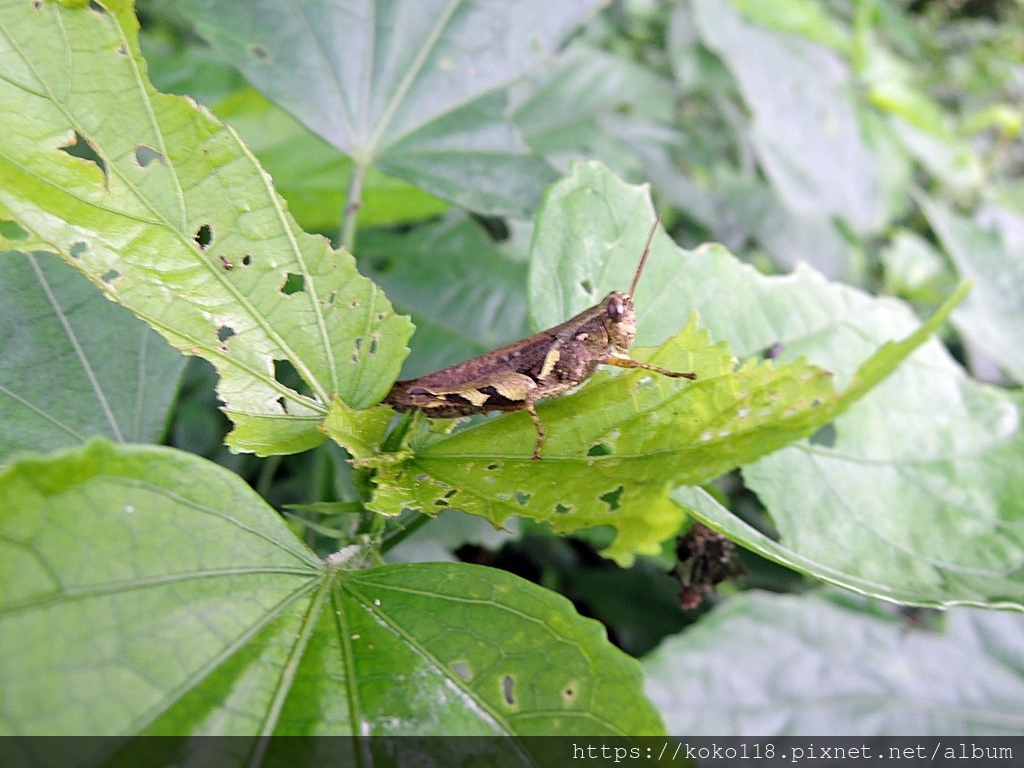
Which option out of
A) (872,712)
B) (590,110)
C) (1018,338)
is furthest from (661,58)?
(872,712)

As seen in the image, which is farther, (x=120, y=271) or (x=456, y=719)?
(x=120, y=271)

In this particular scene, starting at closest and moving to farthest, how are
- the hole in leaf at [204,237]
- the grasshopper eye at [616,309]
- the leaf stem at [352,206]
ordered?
the hole in leaf at [204,237]
the grasshopper eye at [616,309]
the leaf stem at [352,206]

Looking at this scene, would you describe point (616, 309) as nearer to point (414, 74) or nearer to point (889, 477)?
point (889, 477)

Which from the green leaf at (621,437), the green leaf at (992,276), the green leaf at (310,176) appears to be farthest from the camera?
the green leaf at (992,276)


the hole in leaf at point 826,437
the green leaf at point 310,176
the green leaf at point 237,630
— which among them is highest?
the hole in leaf at point 826,437

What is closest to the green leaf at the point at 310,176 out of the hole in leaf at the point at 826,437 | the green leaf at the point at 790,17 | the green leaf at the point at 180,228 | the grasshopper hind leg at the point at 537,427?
the green leaf at the point at 180,228

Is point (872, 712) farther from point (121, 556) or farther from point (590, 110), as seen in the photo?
point (590, 110)

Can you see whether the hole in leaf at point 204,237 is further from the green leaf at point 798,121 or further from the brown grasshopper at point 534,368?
the green leaf at point 798,121
